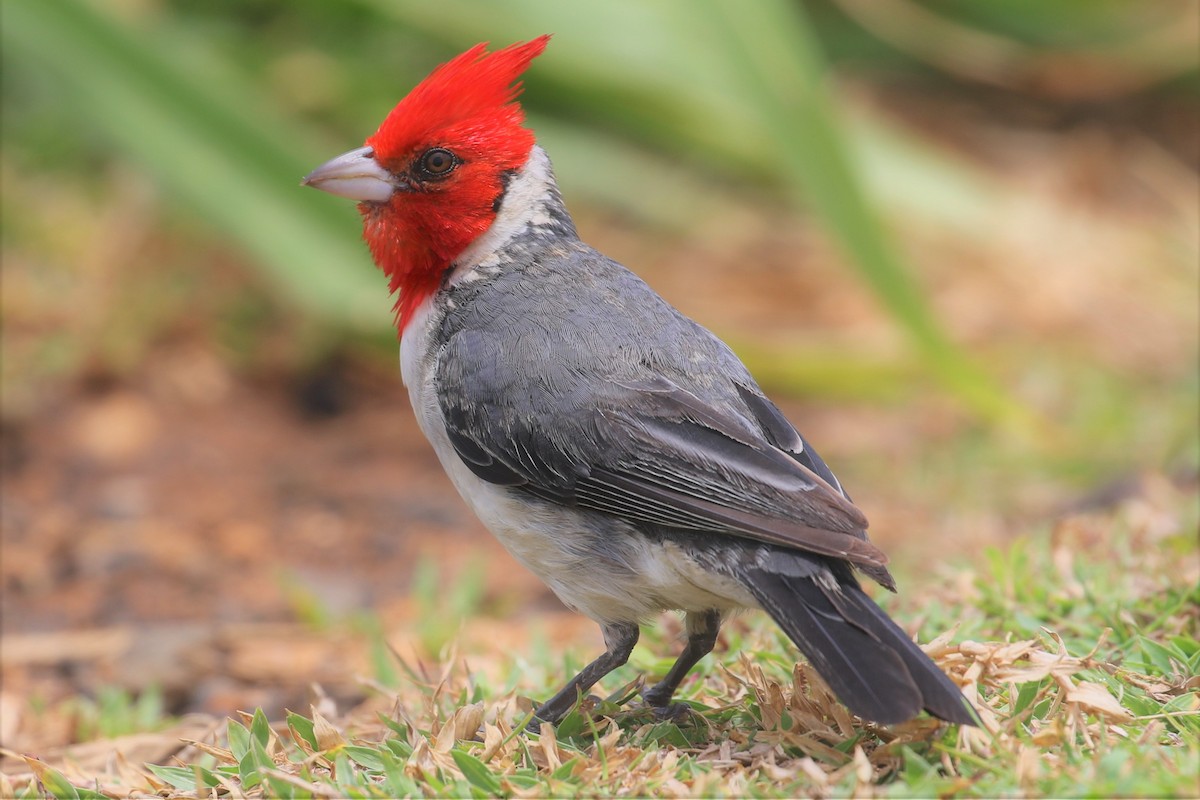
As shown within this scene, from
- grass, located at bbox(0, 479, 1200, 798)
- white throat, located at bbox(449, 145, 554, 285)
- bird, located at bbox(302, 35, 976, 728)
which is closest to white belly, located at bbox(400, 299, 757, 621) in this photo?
bird, located at bbox(302, 35, 976, 728)

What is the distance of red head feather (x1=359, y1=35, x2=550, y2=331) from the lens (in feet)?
11.3

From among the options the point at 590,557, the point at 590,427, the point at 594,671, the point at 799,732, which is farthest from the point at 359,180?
the point at 799,732

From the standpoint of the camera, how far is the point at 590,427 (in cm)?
299

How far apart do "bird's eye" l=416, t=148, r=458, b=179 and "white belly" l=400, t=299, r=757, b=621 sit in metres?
0.54

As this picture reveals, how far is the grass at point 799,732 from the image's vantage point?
2.49 metres

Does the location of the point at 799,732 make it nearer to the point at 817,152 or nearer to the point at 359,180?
the point at 359,180

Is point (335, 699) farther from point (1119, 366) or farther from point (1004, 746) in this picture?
point (1119, 366)

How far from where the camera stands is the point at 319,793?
2541mm

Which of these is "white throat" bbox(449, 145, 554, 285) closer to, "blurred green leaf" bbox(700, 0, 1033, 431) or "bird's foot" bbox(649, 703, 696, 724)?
"bird's foot" bbox(649, 703, 696, 724)

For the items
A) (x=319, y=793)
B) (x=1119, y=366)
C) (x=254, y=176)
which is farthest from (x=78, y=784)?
(x=1119, y=366)

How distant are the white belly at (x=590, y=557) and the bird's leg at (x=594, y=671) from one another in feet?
0.14

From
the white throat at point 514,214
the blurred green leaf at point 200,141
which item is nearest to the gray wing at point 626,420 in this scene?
the white throat at point 514,214

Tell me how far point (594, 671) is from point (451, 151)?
4.24 feet

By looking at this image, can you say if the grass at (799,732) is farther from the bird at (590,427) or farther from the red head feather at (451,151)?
the red head feather at (451,151)
